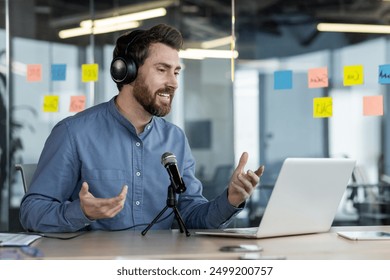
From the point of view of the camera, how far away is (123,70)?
239 cm

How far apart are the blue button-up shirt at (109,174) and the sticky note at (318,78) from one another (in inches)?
110

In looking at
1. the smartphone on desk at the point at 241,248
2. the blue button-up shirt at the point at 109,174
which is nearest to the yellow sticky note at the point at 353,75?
the blue button-up shirt at the point at 109,174

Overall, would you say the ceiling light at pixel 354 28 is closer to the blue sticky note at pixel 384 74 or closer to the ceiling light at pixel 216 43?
the blue sticky note at pixel 384 74

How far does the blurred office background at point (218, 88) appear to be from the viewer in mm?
5012

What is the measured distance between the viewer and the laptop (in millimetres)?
1826

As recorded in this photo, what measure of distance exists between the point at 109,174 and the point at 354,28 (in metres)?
3.31

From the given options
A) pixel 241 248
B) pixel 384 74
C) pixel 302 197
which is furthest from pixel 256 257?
pixel 384 74

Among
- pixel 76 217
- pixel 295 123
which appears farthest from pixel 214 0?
pixel 76 217

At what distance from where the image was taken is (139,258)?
1.60 meters

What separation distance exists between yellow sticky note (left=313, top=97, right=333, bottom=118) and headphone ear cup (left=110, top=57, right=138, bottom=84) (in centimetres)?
282

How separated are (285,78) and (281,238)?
328 centimetres

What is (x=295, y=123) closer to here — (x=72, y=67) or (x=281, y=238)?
(x=72, y=67)

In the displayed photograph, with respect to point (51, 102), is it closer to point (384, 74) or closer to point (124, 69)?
point (384, 74)

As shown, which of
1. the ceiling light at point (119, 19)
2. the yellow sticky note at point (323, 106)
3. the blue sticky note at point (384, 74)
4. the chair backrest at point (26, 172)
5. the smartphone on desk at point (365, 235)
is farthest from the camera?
the ceiling light at point (119, 19)
